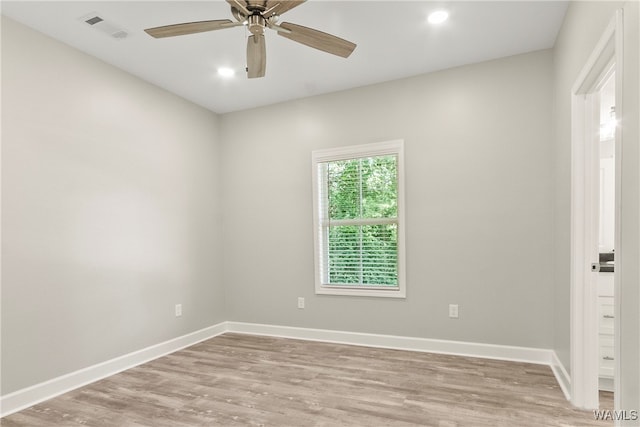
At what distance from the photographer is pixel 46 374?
2.72 meters

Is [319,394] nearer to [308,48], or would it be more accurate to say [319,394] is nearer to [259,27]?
[259,27]

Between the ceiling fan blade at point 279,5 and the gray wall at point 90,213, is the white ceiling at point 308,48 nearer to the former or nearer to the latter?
the gray wall at point 90,213

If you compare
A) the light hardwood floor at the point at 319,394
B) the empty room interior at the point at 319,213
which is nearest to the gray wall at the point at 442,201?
the empty room interior at the point at 319,213

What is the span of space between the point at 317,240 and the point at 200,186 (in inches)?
60.5

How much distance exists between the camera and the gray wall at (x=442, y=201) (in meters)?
3.25

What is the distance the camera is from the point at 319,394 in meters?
2.71

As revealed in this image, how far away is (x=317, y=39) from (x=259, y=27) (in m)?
0.34

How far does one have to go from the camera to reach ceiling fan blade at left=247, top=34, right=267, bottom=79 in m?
2.10

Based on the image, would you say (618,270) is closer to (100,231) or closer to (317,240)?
(317,240)

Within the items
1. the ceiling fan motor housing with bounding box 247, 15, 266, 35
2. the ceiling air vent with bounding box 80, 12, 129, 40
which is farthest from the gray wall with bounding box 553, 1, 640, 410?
the ceiling air vent with bounding box 80, 12, 129, 40

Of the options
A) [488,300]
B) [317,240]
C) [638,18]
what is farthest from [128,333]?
[638,18]

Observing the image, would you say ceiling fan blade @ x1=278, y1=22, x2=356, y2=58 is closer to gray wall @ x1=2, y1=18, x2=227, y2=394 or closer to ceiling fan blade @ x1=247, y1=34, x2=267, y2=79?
ceiling fan blade @ x1=247, y1=34, x2=267, y2=79

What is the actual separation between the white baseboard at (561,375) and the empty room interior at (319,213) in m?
0.03

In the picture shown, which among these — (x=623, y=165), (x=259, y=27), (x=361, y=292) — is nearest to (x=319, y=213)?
(x=361, y=292)
